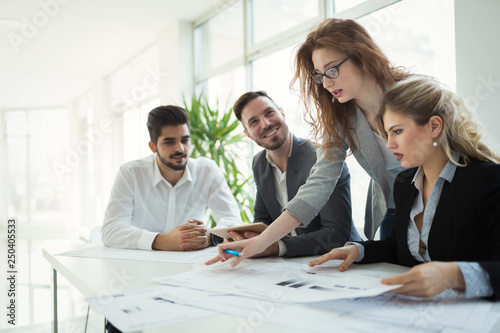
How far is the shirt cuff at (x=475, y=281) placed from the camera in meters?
0.77

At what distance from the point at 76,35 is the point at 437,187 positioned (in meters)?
6.02

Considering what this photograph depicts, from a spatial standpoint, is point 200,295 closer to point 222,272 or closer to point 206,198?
point 222,272

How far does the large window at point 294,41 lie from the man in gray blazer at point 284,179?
0.45 feet

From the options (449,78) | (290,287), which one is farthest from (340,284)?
(449,78)

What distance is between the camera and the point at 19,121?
10469mm

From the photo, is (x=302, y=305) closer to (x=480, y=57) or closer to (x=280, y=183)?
(x=280, y=183)

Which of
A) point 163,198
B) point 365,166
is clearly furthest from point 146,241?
point 365,166

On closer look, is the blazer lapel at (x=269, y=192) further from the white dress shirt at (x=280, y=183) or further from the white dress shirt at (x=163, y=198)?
the white dress shirt at (x=163, y=198)

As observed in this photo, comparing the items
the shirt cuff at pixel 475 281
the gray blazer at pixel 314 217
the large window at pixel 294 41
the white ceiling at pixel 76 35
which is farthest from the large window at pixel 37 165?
the shirt cuff at pixel 475 281

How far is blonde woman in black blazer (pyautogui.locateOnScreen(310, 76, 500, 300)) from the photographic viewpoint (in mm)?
947

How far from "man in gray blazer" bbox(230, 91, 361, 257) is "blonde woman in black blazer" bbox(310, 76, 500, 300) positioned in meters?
0.28

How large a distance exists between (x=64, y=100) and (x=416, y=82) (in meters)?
10.8

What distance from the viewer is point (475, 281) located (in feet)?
2.54

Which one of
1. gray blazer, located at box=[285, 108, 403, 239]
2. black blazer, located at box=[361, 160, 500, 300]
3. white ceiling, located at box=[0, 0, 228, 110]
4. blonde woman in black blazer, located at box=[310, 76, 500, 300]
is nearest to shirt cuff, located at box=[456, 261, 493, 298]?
blonde woman in black blazer, located at box=[310, 76, 500, 300]
